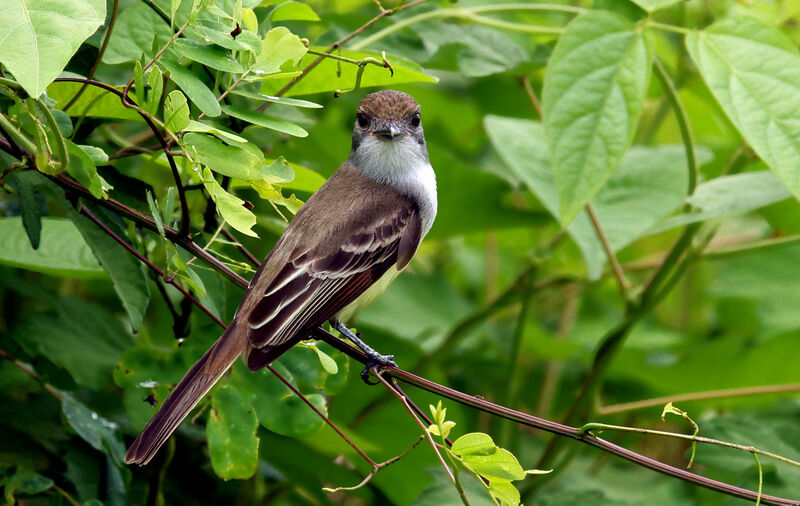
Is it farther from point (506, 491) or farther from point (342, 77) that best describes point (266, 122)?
point (506, 491)

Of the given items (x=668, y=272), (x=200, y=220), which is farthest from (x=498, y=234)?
(x=200, y=220)

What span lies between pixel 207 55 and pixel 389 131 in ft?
3.39

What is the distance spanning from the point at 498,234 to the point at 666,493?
153 cm

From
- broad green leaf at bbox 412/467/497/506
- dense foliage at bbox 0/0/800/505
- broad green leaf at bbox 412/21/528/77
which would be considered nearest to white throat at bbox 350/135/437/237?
dense foliage at bbox 0/0/800/505

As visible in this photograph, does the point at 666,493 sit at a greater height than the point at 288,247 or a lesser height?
lesser

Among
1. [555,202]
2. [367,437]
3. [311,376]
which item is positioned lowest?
[367,437]

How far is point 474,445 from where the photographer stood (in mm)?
1787

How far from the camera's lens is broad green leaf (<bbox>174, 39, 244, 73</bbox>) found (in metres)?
1.87

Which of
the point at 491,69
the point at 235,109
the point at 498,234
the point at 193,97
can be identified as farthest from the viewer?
the point at 498,234

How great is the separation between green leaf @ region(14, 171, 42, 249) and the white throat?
1.10 metres

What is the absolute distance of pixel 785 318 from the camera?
13.9 feet

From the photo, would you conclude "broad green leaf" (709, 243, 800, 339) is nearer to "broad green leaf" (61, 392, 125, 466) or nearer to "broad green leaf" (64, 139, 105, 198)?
"broad green leaf" (61, 392, 125, 466)

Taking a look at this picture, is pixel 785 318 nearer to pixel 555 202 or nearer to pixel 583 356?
pixel 583 356

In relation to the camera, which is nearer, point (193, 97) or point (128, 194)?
point (193, 97)
